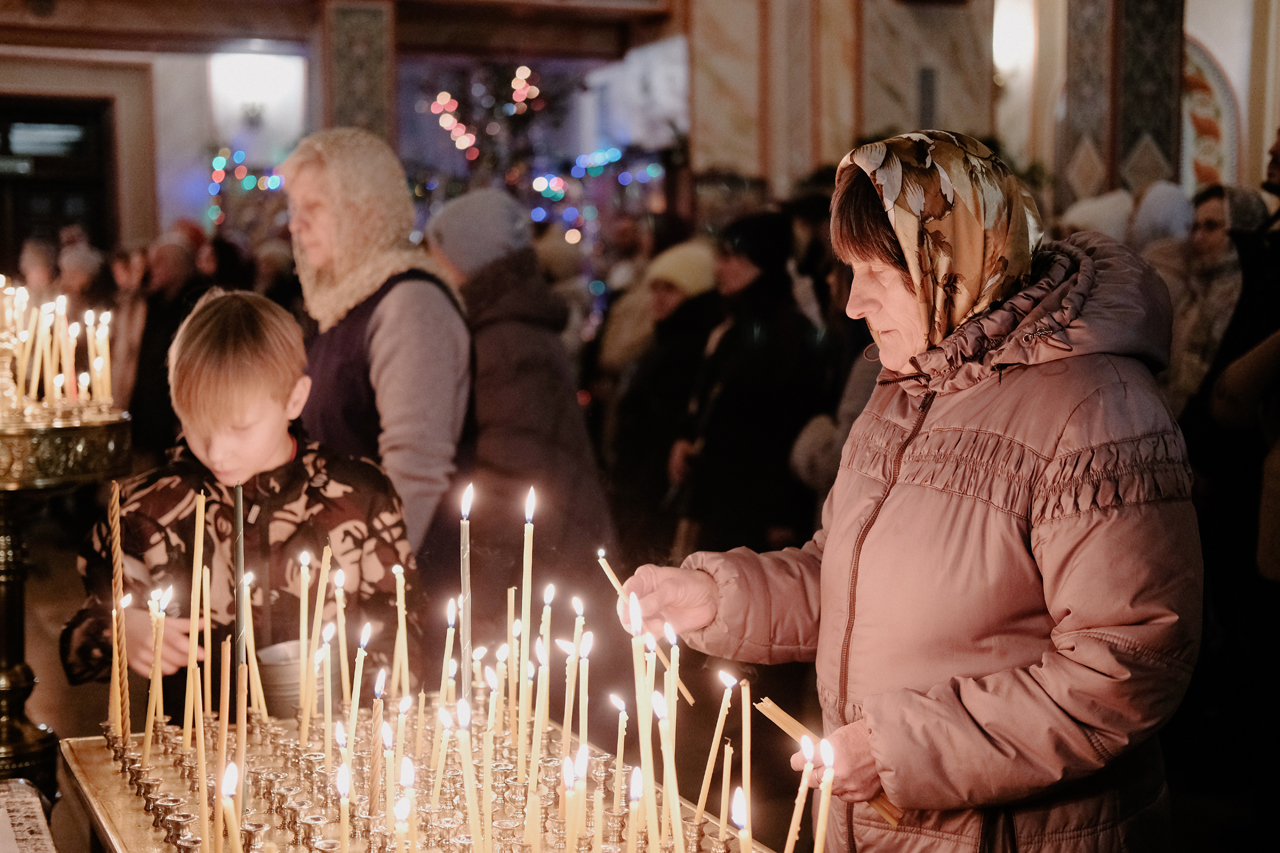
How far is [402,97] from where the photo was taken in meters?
18.4

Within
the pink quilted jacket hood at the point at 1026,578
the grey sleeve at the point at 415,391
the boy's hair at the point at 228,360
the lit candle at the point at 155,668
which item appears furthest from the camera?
the grey sleeve at the point at 415,391

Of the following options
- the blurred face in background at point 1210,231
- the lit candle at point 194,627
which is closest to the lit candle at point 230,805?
the lit candle at point 194,627

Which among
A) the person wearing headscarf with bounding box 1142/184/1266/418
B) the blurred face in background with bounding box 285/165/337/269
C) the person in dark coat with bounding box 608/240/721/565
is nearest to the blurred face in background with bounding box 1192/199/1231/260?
the person wearing headscarf with bounding box 1142/184/1266/418

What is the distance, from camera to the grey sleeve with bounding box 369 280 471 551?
296 cm

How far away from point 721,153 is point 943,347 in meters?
9.07

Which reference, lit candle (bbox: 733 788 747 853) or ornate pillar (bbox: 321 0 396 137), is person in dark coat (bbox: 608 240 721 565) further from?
ornate pillar (bbox: 321 0 396 137)

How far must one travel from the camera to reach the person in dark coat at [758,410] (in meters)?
4.03

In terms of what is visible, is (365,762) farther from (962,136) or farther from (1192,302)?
(1192,302)

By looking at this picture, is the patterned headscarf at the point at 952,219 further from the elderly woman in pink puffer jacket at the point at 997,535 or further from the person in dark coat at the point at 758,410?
the person in dark coat at the point at 758,410

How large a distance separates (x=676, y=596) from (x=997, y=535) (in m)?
0.49

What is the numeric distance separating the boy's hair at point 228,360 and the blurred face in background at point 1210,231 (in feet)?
11.8

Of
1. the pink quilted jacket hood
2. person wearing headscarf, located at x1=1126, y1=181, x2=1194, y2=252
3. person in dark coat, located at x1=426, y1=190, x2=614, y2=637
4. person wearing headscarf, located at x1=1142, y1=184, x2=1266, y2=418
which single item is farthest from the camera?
person wearing headscarf, located at x1=1126, y1=181, x2=1194, y2=252

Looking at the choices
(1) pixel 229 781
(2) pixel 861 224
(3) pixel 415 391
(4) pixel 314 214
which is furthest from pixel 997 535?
(4) pixel 314 214

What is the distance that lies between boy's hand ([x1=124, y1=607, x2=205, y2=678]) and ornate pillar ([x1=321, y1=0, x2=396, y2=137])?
330 inches
